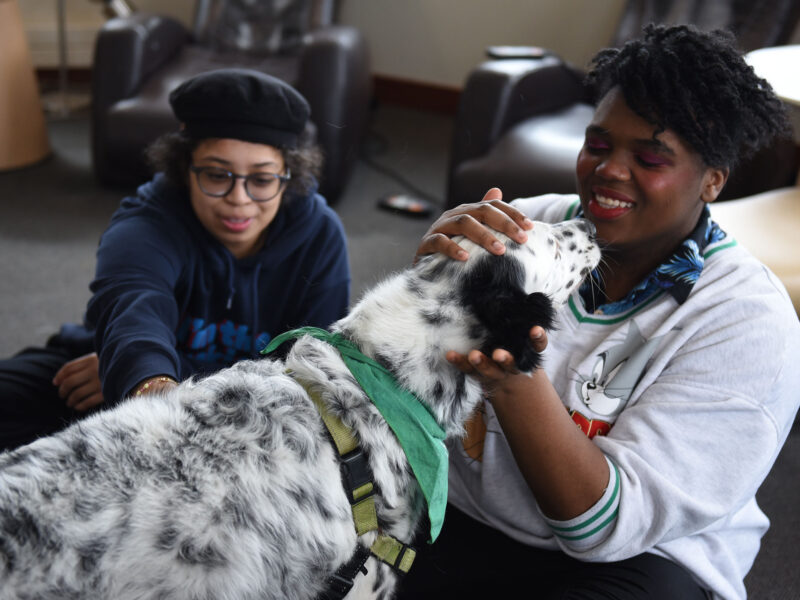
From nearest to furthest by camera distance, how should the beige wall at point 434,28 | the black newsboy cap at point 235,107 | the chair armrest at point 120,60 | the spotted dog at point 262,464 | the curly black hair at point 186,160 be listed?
the spotted dog at point 262,464
the black newsboy cap at point 235,107
the curly black hair at point 186,160
the chair armrest at point 120,60
the beige wall at point 434,28

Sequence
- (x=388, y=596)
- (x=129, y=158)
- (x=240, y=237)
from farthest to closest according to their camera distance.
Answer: (x=129, y=158) < (x=240, y=237) < (x=388, y=596)

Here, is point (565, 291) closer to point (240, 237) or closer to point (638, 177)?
point (638, 177)

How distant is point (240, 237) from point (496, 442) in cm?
93

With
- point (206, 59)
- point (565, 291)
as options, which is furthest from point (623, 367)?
point (206, 59)

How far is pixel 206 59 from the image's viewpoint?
198 inches

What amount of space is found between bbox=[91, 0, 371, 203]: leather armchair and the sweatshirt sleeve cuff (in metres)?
3.00

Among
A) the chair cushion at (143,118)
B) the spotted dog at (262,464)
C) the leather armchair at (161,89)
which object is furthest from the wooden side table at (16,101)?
the spotted dog at (262,464)

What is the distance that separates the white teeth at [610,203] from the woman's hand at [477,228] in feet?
0.63

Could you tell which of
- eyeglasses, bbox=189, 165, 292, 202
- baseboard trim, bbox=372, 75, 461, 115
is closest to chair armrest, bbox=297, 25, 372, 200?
baseboard trim, bbox=372, 75, 461, 115

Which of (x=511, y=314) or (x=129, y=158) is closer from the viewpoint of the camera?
(x=511, y=314)

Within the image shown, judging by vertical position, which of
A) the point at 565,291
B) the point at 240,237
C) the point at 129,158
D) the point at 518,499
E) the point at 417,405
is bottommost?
the point at 129,158

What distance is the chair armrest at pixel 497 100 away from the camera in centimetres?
387

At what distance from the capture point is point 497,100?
3.87 m

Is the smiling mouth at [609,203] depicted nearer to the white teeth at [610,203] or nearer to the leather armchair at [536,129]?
the white teeth at [610,203]
